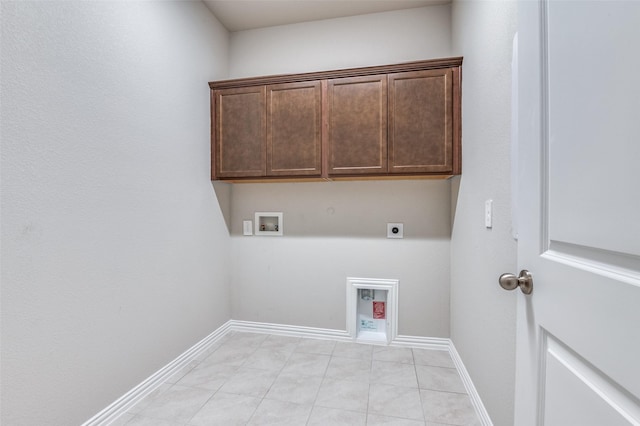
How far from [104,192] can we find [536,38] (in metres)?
1.85

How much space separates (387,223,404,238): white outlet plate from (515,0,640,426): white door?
1549mm

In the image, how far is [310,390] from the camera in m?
1.78

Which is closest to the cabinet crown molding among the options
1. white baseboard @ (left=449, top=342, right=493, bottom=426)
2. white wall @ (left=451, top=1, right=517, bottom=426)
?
white wall @ (left=451, top=1, right=517, bottom=426)

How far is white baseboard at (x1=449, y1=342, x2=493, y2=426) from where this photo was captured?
1470 millimetres

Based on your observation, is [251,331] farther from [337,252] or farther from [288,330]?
[337,252]

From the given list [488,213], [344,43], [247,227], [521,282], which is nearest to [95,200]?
[247,227]

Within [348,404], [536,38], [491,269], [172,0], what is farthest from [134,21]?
[348,404]

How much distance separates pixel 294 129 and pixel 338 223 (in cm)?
86

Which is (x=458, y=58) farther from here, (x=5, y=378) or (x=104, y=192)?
(x=5, y=378)

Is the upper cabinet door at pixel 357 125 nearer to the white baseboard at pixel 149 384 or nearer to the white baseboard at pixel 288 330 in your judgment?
the white baseboard at pixel 288 330

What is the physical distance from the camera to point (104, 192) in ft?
4.83

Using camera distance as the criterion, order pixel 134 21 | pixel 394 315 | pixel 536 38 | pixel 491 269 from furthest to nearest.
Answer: pixel 394 315 → pixel 134 21 → pixel 491 269 → pixel 536 38

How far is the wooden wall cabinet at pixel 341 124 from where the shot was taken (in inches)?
79.2

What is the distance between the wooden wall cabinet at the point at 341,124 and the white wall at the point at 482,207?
165mm
